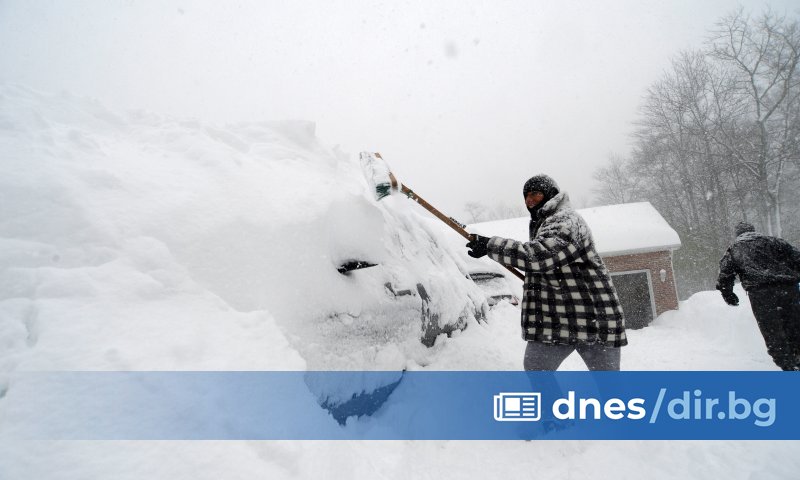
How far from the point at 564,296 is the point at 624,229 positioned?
12651 mm

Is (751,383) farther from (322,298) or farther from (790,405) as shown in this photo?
(322,298)

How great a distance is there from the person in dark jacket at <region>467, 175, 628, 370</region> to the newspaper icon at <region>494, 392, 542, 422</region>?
0.19 meters

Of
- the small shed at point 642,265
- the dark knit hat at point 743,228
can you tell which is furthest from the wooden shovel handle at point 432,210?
the small shed at point 642,265

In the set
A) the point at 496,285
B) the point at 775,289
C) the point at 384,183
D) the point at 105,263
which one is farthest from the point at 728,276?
the point at 105,263

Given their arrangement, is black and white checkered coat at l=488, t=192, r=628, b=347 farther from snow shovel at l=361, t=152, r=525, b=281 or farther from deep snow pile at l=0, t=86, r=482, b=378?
deep snow pile at l=0, t=86, r=482, b=378

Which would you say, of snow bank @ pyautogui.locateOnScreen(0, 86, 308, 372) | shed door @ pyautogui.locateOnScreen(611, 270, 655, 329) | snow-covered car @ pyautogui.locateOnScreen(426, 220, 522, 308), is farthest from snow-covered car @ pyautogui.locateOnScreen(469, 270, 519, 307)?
shed door @ pyautogui.locateOnScreen(611, 270, 655, 329)

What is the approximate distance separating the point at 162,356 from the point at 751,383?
414 cm

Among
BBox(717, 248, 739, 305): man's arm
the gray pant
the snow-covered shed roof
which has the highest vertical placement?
the gray pant

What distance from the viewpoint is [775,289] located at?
3041mm

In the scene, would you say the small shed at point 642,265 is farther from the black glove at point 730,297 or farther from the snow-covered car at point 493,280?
the black glove at point 730,297

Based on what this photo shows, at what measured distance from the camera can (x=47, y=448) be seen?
2.66 ft

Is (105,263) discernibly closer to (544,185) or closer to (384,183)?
(384,183)

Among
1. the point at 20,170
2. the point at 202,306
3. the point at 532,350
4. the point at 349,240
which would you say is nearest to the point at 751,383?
the point at 532,350

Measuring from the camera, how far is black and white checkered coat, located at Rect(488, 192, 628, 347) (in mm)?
2002
